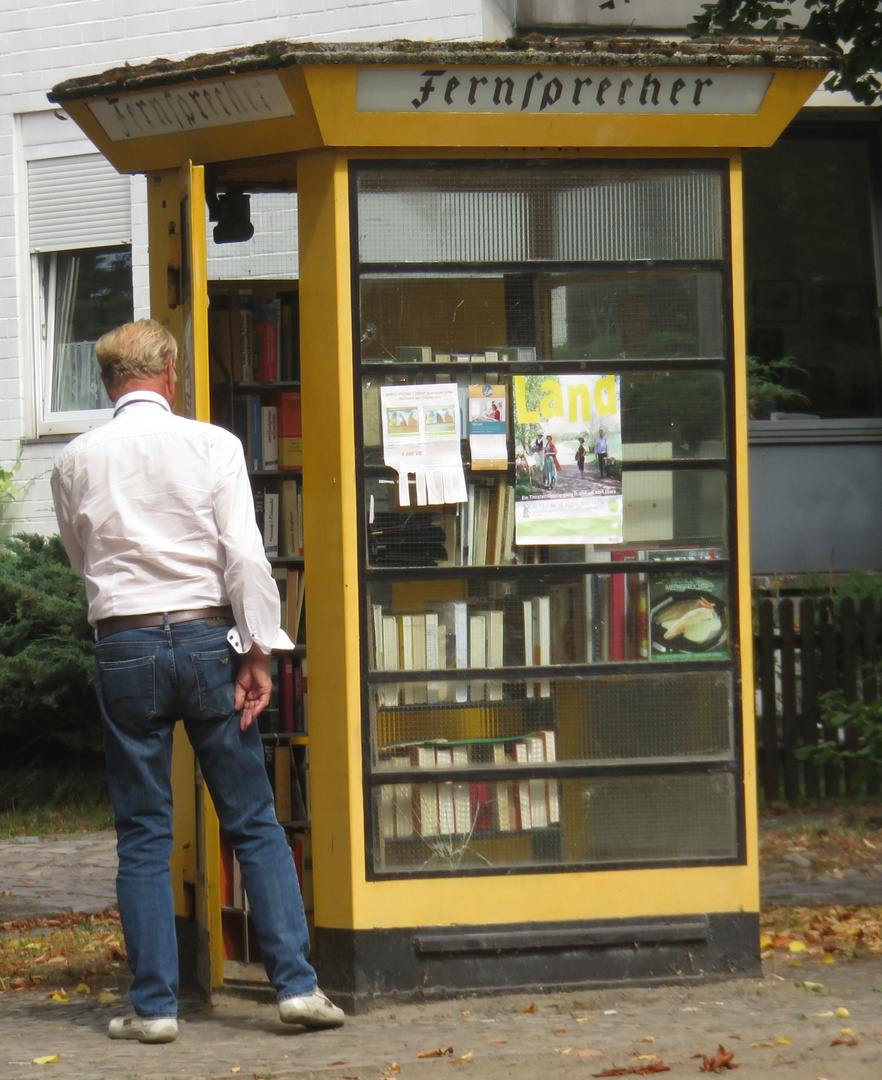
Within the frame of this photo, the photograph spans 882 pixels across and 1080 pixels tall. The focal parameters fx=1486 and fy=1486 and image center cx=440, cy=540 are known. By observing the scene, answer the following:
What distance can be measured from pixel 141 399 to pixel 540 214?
60.1 inches

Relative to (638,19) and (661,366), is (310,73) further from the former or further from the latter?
(638,19)

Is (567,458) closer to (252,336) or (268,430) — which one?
(268,430)

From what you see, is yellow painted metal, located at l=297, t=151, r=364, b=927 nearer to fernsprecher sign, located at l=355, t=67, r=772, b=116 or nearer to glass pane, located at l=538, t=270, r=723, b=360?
fernsprecher sign, located at l=355, t=67, r=772, b=116

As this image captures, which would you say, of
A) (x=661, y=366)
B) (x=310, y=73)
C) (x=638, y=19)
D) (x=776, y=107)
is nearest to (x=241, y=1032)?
(x=661, y=366)

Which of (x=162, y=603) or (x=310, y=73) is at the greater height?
(x=310, y=73)

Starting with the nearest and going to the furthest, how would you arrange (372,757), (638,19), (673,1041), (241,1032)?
(673,1041) → (241,1032) → (372,757) → (638,19)

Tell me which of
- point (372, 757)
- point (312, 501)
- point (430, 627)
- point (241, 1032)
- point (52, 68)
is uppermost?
point (52, 68)

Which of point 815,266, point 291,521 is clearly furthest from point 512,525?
point 815,266

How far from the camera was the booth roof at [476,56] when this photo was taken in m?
4.55

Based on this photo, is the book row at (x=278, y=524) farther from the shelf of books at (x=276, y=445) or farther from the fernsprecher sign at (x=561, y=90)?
the fernsprecher sign at (x=561, y=90)

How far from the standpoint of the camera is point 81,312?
11492 mm

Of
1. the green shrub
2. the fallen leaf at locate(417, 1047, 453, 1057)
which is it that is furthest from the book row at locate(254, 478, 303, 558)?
the green shrub

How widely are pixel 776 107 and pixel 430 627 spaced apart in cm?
208

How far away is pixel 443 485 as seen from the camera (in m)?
5.02
